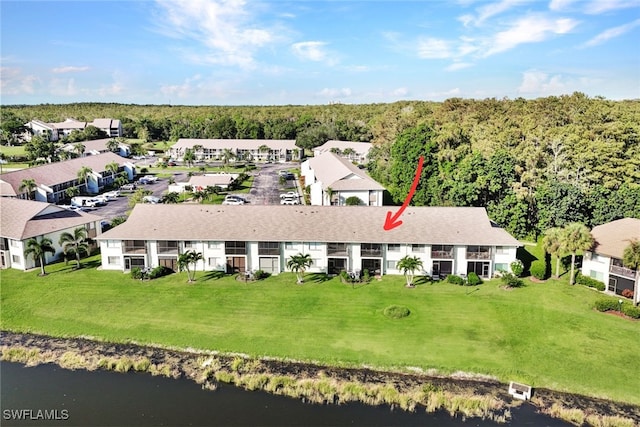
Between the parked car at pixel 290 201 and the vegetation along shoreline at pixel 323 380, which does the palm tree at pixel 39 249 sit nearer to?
the vegetation along shoreline at pixel 323 380

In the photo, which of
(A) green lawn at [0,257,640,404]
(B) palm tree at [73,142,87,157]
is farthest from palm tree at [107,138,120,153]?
(A) green lawn at [0,257,640,404]

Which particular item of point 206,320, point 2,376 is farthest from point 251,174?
point 2,376

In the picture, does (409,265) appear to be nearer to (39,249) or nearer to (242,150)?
(39,249)

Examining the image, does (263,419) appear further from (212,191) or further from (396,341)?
(212,191)

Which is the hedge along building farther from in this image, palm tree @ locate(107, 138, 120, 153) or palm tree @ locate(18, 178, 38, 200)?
palm tree @ locate(107, 138, 120, 153)

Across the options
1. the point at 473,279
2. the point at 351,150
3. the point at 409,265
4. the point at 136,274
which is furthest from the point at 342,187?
the point at 351,150

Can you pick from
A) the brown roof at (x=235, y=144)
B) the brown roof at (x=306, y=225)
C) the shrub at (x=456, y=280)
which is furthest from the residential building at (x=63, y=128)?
the shrub at (x=456, y=280)
